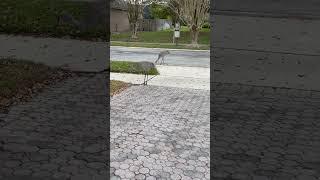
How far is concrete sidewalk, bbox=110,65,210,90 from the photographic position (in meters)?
11.7

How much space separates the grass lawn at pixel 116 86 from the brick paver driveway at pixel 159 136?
0.21m

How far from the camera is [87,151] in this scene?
19.4 ft

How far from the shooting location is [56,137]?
6.39m

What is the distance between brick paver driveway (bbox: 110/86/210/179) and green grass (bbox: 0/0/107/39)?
9866 mm

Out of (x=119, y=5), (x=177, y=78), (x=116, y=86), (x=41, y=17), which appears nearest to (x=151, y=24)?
(x=119, y=5)

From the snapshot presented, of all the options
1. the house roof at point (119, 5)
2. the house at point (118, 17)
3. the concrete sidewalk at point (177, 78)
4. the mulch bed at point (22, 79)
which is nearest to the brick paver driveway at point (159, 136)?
the concrete sidewalk at point (177, 78)

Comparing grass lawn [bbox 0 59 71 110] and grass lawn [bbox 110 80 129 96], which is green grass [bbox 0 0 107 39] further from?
grass lawn [bbox 110 80 129 96]

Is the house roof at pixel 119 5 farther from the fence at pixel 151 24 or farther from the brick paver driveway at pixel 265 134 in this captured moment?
→ the brick paver driveway at pixel 265 134

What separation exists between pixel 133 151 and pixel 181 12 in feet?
75.3

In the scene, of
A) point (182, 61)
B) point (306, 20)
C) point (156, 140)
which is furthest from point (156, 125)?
point (306, 20)

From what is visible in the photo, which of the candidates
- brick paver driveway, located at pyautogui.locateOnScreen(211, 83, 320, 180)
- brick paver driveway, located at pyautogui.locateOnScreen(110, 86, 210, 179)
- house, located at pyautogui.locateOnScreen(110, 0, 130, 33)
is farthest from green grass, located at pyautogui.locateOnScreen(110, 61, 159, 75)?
house, located at pyautogui.locateOnScreen(110, 0, 130, 33)

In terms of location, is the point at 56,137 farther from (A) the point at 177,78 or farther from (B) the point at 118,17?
(B) the point at 118,17

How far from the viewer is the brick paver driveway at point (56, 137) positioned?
5246 millimetres

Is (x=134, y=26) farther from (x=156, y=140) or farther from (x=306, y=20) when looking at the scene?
(x=156, y=140)
